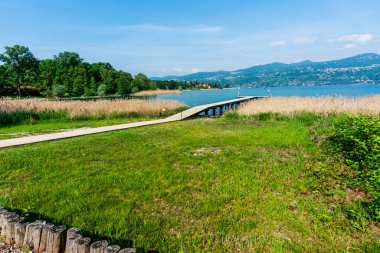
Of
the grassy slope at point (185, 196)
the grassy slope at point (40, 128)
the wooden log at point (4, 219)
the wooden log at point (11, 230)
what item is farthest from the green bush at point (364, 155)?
the grassy slope at point (40, 128)

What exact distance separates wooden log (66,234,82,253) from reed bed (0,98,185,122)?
41.7 feet

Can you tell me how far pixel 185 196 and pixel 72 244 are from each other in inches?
79.9

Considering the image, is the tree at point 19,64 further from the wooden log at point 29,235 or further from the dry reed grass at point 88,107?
the wooden log at point 29,235

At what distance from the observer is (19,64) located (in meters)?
52.8

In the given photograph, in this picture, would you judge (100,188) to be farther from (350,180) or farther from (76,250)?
(350,180)

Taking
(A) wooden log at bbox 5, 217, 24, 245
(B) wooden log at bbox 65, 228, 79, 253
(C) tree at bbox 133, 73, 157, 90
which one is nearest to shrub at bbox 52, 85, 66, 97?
(C) tree at bbox 133, 73, 157, 90

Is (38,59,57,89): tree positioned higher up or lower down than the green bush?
higher up

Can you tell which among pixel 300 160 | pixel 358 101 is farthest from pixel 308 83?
pixel 300 160

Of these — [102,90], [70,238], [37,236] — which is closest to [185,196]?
[70,238]

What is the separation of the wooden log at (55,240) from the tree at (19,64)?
190 ft

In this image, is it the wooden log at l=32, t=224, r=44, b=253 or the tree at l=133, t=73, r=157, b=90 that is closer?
the wooden log at l=32, t=224, r=44, b=253

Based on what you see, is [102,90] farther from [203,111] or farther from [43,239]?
[43,239]

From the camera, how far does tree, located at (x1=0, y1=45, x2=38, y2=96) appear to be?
167ft

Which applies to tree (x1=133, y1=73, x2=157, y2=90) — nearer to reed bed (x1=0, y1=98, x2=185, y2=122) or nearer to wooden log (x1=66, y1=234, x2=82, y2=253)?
reed bed (x1=0, y1=98, x2=185, y2=122)
